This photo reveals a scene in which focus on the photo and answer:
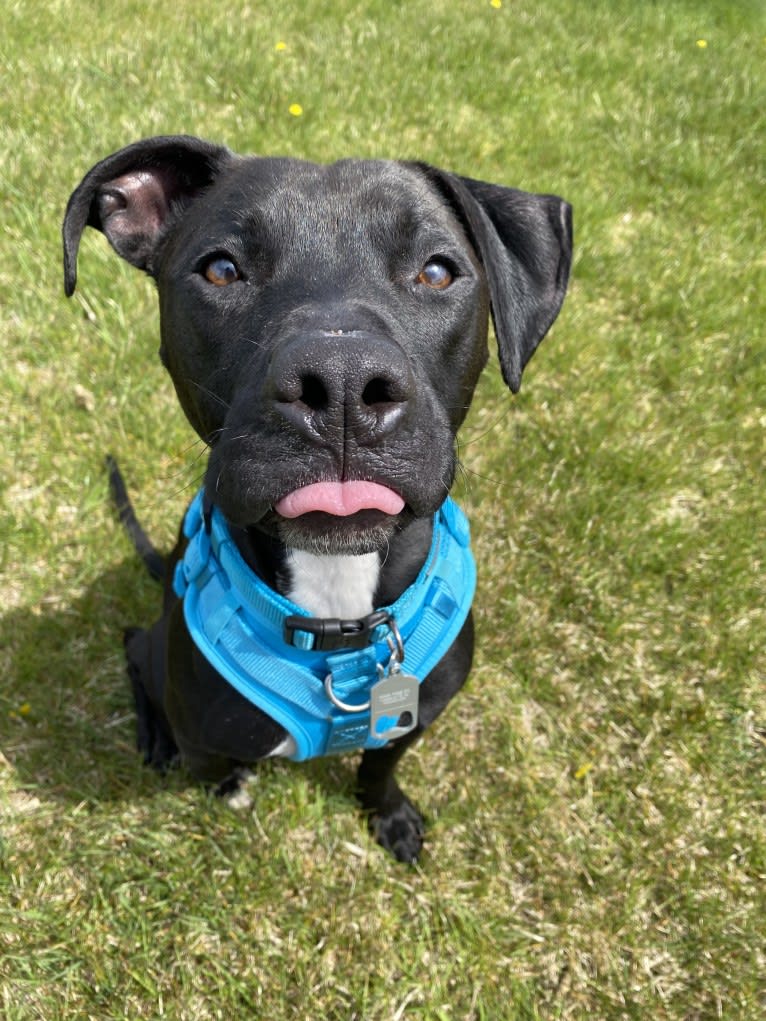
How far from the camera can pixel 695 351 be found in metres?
4.39

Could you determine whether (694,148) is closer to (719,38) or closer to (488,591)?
(719,38)

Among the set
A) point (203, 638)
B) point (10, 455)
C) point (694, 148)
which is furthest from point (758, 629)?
point (694, 148)

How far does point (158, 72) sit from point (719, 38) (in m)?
5.16

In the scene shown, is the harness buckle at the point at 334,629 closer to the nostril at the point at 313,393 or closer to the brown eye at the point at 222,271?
the nostril at the point at 313,393

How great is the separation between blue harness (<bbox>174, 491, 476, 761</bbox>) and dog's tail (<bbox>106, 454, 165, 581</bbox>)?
114 centimetres

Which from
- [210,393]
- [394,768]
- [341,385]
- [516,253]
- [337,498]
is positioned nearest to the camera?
[341,385]

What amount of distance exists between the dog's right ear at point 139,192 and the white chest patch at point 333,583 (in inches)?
37.7

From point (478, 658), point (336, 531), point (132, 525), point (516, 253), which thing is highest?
point (516, 253)

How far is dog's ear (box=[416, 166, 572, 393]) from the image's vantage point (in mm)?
2080

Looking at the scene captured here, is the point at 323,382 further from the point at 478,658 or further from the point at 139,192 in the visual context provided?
the point at 478,658

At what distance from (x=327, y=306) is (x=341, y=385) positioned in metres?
0.29

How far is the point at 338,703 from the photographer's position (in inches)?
83.0

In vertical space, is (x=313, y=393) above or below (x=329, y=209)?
below

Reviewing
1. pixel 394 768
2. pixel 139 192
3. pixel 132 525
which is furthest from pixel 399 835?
pixel 139 192
